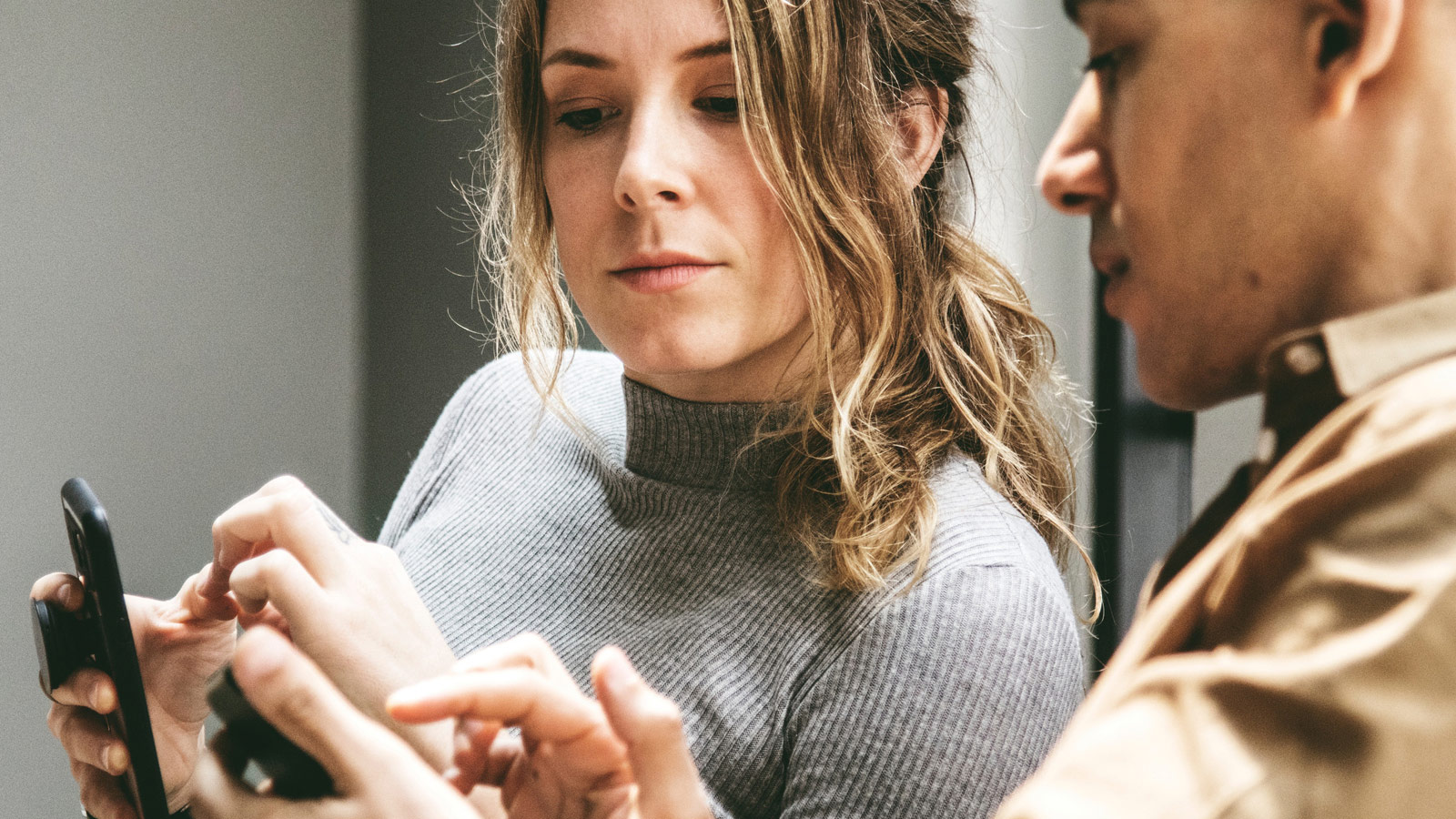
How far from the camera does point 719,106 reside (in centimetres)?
92

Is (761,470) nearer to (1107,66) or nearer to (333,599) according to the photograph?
(333,599)

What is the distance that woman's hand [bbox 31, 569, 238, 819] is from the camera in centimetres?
81

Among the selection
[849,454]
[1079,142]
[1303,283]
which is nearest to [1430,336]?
[1303,283]

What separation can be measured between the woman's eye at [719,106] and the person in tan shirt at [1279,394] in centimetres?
50

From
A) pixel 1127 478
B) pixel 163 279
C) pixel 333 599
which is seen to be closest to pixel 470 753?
pixel 333 599

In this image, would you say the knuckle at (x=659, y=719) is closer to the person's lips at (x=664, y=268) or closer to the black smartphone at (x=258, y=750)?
the black smartphone at (x=258, y=750)

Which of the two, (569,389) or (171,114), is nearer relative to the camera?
(569,389)

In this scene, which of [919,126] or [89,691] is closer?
[89,691]

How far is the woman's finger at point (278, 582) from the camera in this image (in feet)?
2.25

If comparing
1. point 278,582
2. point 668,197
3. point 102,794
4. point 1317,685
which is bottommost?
point 102,794

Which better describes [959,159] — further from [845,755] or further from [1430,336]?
[1430,336]

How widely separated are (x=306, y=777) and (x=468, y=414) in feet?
2.85

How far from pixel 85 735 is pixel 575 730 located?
52 centimetres

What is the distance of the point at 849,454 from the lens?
91cm
